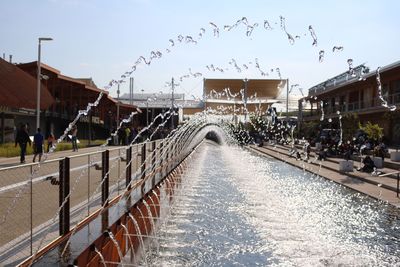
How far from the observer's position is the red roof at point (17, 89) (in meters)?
30.1

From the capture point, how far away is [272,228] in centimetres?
1071

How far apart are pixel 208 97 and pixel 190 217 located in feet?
228

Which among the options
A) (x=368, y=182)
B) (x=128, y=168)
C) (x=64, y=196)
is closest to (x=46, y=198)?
(x=64, y=196)

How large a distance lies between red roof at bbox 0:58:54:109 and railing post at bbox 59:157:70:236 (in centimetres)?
2234

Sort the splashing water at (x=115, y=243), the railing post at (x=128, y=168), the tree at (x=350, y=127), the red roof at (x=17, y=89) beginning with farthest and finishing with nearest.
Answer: the tree at (x=350, y=127) < the red roof at (x=17, y=89) < the railing post at (x=128, y=168) < the splashing water at (x=115, y=243)

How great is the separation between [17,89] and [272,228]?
1063 inches

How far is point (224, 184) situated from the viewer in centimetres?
1822

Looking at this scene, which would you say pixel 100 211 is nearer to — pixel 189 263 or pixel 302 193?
pixel 189 263

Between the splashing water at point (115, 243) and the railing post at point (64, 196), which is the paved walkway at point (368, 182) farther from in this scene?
the railing post at point (64, 196)

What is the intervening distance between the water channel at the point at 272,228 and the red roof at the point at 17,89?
16.3m

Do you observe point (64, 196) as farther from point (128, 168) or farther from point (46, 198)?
point (128, 168)

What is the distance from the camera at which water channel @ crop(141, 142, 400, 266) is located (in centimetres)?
844

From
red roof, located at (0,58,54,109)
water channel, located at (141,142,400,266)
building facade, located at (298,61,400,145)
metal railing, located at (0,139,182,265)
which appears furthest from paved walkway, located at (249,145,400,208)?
red roof, located at (0,58,54,109)

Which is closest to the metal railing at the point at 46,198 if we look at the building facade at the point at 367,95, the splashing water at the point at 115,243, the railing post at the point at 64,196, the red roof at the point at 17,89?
the railing post at the point at 64,196
